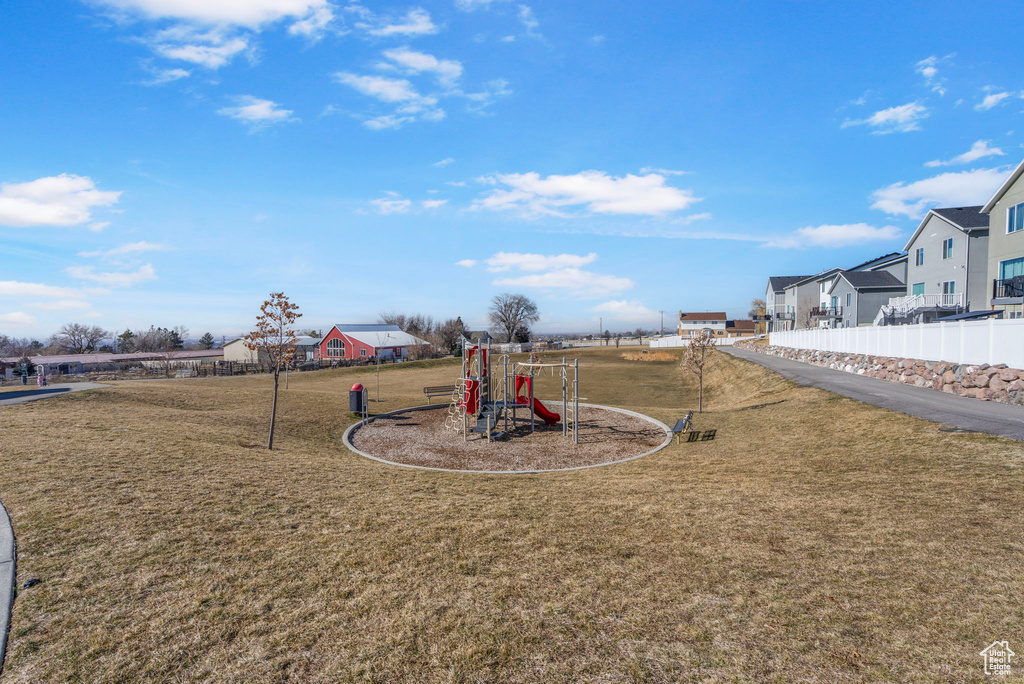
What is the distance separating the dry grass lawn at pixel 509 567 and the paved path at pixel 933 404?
1455 mm

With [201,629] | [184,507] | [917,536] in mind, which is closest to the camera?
[201,629]

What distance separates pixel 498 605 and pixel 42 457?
32.2 ft

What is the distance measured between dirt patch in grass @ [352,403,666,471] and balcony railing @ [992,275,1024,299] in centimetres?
2395

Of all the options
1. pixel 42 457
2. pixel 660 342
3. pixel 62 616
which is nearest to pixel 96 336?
pixel 660 342

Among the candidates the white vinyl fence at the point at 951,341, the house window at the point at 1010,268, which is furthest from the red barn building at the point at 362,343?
the house window at the point at 1010,268

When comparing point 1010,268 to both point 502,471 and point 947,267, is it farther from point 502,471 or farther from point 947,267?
point 502,471

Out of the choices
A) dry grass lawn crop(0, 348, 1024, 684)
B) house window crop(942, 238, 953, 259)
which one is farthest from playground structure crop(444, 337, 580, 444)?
house window crop(942, 238, 953, 259)

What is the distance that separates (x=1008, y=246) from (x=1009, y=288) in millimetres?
2557

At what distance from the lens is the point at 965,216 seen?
36438mm

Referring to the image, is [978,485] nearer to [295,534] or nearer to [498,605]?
[498,605]

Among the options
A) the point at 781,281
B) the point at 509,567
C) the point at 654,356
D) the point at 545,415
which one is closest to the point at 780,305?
the point at 781,281

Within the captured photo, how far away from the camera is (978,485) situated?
27.4 feet

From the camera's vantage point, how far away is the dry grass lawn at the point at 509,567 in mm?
4270

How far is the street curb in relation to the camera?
4.45 m
